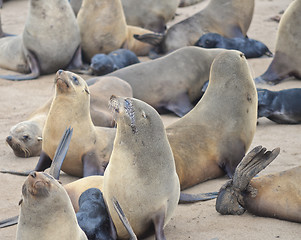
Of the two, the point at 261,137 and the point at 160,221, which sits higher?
the point at 160,221

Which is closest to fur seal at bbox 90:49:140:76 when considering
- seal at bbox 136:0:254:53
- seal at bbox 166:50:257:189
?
seal at bbox 136:0:254:53

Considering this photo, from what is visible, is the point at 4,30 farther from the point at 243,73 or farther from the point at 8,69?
the point at 243,73

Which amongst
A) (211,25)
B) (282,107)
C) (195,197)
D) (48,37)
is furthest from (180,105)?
(211,25)

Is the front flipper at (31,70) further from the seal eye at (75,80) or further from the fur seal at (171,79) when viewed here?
the seal eye at (75,80)

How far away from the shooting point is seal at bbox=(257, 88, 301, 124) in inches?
247

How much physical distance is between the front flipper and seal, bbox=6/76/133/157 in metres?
1.98

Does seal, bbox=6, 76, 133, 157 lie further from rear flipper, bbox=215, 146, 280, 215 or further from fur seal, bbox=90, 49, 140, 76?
rear flipper, bbox=215, 146, 280, 215

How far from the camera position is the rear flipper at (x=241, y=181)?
415 centimetres

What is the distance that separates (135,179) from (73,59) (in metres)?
5.21

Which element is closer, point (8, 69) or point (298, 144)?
point (298, 144)

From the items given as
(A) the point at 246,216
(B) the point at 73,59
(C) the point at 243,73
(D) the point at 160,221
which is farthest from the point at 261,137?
(B) the point at 73,59

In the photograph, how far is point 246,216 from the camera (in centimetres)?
420

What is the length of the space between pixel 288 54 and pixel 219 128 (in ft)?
10.3

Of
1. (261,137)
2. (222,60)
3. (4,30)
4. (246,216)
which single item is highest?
(222,60)
